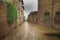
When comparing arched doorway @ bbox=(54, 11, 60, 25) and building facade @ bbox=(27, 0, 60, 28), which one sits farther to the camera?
building facade @ bbox=(27, 0, 60, 28)

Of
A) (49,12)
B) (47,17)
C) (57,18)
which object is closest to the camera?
(57,18)

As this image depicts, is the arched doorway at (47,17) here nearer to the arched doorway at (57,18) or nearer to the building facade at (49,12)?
the building facade at (49,12)

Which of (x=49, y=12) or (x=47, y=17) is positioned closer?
(x=49, y=12)

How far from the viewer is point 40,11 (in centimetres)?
3106

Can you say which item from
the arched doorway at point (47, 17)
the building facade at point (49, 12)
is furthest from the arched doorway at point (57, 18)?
the arched doorway at point (47, 17)

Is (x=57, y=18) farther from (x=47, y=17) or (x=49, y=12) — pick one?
(x=47, y=17)

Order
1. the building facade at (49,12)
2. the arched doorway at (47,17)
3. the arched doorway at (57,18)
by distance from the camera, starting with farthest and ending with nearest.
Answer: the arched doorway at (47,17), the building facade at (49,12), the arched doorway at (57,18)

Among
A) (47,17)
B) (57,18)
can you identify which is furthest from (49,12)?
(57,18)

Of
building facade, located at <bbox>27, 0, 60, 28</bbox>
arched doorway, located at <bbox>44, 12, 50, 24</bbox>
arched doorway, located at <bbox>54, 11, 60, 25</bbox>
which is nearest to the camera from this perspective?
arched doorway, located at <bbox>54, 11, 60, 25</bbox>

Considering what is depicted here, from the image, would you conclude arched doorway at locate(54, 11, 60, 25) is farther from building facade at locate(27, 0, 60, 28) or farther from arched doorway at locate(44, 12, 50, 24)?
arched doorway at locate(44, 12, 50, 24)

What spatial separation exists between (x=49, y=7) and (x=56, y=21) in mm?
3423

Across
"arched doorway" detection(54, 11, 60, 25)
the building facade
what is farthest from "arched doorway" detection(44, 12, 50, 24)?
"arched doorway" detection(54, 11, 60, 25)

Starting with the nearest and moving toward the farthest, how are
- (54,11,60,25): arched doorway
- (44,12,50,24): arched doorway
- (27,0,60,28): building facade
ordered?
(54,11,60,25): arched doorway
(27,0,60,28): building facade
(44,12,50,24): arched doorway

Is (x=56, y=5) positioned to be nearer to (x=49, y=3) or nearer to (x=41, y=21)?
(x=49, y=3)
